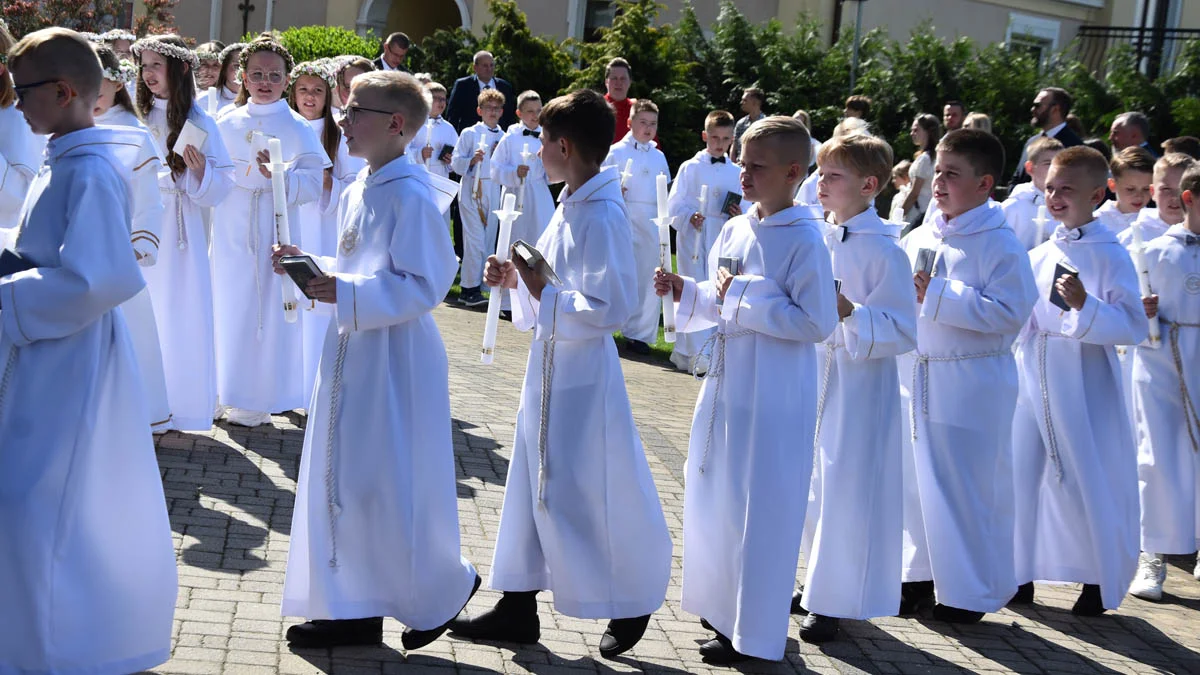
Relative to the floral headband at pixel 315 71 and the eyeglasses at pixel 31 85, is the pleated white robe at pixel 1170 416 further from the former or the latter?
the eyeglasses at pixel 31 85

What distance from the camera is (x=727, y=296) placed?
213 inches

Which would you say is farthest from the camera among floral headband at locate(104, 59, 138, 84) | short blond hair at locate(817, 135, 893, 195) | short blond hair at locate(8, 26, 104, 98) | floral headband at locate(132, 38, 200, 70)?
floral headband at locate(132, 38, 200, 70)

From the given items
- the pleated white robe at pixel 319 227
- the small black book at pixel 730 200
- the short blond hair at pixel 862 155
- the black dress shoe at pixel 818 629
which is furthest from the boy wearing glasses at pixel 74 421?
the small black book at pixel 730 200

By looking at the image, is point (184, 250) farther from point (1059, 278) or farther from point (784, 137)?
point (1059, 278)

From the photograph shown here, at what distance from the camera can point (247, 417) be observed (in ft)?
29.2

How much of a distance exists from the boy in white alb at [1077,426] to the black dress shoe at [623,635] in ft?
7.66

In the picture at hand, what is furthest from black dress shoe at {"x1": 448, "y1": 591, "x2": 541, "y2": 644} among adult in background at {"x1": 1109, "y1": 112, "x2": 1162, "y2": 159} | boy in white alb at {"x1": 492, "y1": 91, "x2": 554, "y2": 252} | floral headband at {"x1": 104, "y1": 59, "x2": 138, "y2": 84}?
boy in white alb at {"x1": 492, "y1": 91, "x2": 554, "y2": 252}

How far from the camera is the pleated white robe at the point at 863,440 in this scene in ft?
19.4

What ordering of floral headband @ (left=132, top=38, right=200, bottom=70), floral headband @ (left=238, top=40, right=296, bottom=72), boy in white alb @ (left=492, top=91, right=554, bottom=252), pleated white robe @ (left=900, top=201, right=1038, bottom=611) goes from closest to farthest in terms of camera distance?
pleated white robe @ (left=900, top=201, right=1038, bottom=611) < floral headband @ (left=132, top=38, right=200, bottom=70) < floral headband @ (left=238, top=40, right=296, bottom=72) < boy in white alb @ (left=492, top=91, right=554, bottom=252)

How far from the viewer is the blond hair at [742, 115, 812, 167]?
543cm

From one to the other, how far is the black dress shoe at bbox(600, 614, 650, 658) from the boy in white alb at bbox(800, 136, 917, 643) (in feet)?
2.85

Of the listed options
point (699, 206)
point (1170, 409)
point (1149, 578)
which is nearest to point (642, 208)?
point (699, 206)

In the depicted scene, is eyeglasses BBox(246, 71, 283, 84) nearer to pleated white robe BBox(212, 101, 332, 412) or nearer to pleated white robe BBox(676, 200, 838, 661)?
pleated white robe BBox(212, 101, 332, 412)

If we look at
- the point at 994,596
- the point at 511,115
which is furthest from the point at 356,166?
the point at 511,115
